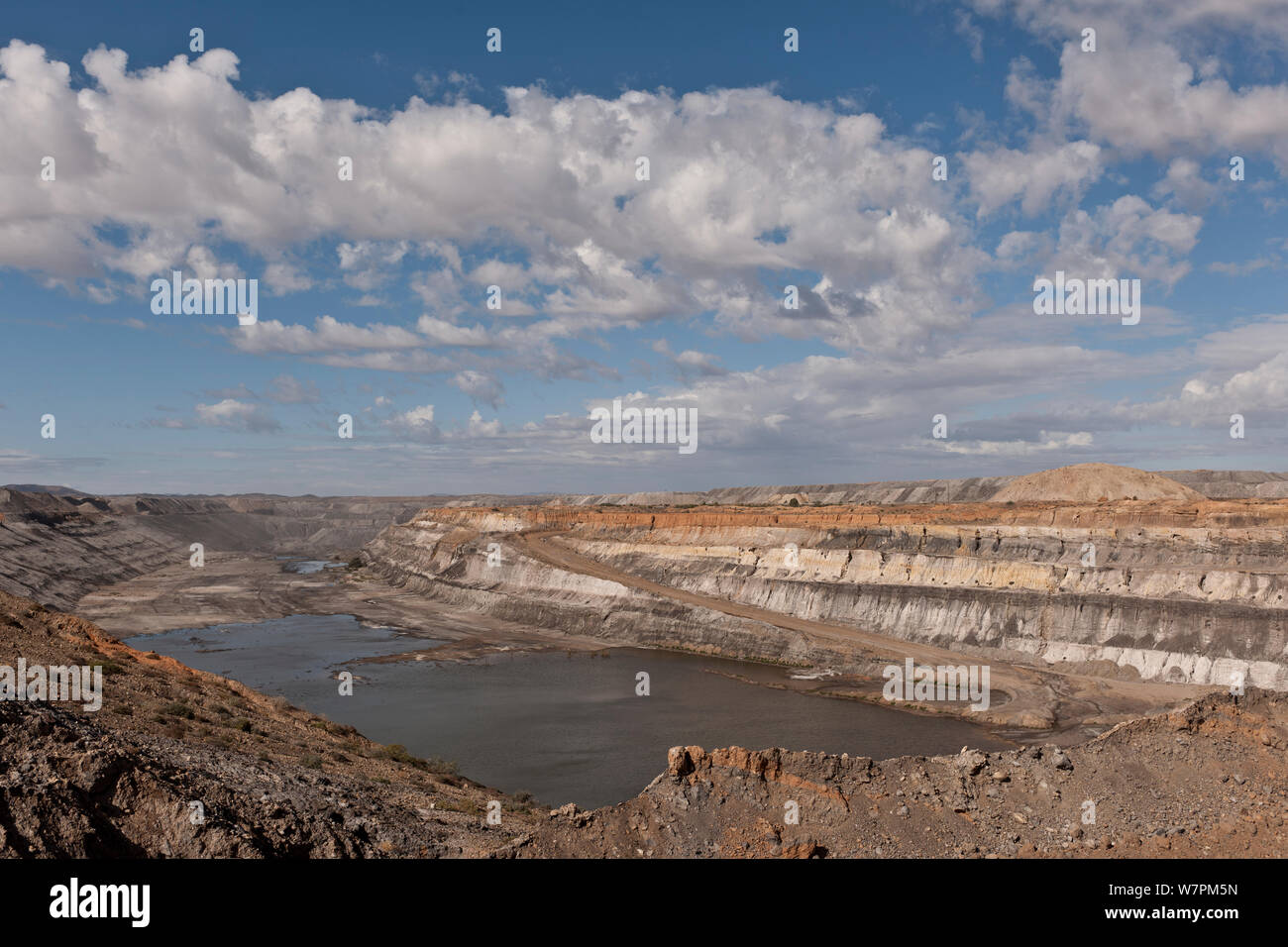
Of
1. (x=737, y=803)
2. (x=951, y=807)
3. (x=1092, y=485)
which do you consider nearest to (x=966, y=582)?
(x=951, y=807)

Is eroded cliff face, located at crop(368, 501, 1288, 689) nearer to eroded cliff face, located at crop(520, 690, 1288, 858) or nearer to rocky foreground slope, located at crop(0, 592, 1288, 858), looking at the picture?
rocky foreground slope, located at crop(0, 592, 1288, 858)

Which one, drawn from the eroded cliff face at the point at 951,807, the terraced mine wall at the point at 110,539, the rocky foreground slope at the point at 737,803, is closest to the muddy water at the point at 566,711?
the rocky foreground slope at the point at 737,803

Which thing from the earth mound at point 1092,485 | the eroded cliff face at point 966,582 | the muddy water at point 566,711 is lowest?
the muddy water at point 566,711

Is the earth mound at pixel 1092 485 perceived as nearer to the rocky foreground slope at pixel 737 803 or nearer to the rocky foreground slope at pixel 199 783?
the rocky foreground slope at pixel 737 803

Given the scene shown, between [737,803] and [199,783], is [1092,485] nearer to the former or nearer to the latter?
[737,803]

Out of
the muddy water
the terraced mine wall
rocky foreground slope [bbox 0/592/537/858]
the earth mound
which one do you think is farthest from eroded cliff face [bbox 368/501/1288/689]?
the terraced mine wall
